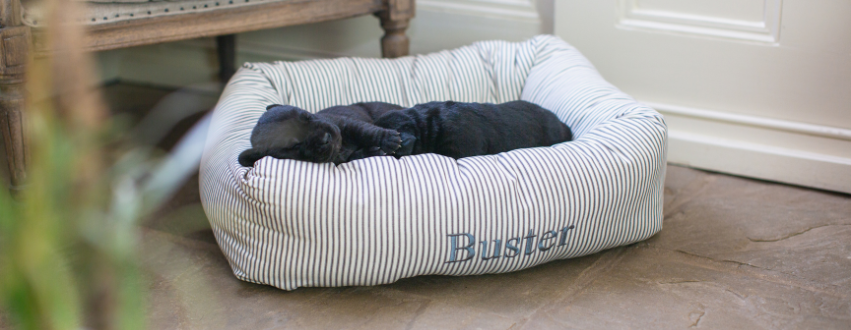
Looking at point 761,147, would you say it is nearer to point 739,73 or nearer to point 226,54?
point 739,73

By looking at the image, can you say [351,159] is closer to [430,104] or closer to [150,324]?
[430,104]

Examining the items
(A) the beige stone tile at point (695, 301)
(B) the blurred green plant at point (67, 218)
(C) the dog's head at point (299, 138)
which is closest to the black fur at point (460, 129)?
(C) the dog's head at point (299, 138)

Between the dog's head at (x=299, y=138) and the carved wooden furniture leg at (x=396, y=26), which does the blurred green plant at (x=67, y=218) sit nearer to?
the dog's head at (x=299, y=138)

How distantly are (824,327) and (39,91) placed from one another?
106 cm

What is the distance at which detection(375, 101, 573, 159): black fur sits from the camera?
3.82 ft

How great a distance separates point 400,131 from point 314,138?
22 centimetres

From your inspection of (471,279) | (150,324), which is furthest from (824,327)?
(150,324)

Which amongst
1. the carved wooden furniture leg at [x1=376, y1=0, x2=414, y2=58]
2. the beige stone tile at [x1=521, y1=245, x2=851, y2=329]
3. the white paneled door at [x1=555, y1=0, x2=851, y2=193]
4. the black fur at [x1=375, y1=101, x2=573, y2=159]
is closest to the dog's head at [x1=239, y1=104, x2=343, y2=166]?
the black fur at [x1=375, y1=101, x2=573, y2=159]

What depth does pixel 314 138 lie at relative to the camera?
1.00m

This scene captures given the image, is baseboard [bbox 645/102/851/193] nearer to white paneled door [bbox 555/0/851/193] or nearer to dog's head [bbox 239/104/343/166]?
white paneled door [bbox 555/0/851/193]

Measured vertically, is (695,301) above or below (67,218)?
below

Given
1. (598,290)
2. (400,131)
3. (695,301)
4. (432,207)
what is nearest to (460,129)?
(400,131)

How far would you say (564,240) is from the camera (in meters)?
1.08

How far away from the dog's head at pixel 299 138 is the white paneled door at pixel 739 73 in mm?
913
